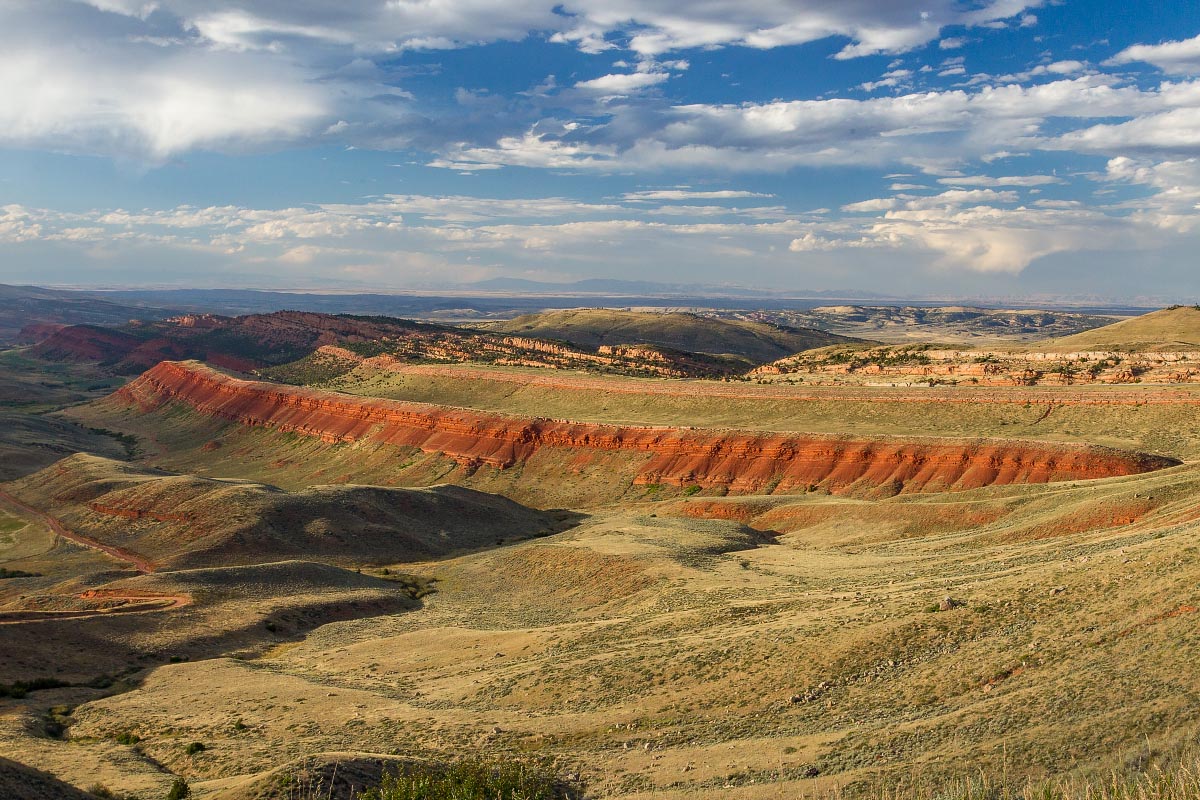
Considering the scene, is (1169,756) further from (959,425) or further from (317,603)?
(959,425)

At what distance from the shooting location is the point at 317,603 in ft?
142

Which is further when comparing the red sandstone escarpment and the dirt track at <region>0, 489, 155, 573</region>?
the red sandstone escarpment

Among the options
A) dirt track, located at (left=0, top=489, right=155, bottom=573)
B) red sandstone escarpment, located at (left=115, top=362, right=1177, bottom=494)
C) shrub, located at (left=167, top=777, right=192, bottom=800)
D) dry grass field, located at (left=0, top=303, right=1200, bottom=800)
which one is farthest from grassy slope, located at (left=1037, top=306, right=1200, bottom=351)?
shrub, located at (left=167, top=777, right=192, bottom=800)

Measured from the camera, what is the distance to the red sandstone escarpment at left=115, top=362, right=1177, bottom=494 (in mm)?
55250

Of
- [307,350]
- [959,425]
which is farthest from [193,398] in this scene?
[959,425]

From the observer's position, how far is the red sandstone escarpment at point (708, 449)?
55250mm

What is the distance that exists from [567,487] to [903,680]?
176 ft

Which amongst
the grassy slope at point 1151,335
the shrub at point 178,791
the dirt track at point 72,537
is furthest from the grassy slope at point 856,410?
the shrub at point 178,791

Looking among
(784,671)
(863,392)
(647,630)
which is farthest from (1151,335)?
(784,671)

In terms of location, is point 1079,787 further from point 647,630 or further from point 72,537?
point 72,537

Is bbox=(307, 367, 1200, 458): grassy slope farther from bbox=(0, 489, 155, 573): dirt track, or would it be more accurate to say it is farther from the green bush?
the green bush

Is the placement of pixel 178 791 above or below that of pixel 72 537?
above

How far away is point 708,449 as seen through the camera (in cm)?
7025

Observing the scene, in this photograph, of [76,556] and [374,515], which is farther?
[374,515]
